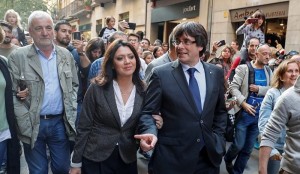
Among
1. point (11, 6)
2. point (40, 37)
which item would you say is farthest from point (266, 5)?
point (11, 6)

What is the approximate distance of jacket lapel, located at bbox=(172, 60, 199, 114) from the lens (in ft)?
8.43

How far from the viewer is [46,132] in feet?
11.5

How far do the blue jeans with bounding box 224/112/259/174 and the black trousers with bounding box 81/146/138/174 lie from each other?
2329 mm

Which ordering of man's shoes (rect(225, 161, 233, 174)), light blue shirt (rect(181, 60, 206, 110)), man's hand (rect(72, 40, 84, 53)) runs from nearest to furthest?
light blue shirt (rect(181, 60, 206, 110)) < man's hand (rect(72, 40, 84, 53)) < man's shoes (rect(225, 161, 233, 174))

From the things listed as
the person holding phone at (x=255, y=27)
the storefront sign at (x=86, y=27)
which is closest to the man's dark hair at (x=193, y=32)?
the person holding phone at (x=255, y=27)

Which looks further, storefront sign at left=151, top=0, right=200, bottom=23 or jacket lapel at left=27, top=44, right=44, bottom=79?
storefront sign at left=151, top=0, right=200, bottom=23

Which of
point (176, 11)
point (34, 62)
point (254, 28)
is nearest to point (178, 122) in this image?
point (34, 62)

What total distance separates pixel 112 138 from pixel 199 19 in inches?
527

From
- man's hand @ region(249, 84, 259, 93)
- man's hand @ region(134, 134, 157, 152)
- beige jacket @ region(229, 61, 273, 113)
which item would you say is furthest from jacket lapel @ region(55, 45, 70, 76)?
man's hand @ region(249, 84, 259, 93)

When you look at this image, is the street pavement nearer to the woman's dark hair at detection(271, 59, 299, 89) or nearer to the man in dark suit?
the woman's dark hair at detection(271, 59, 299, 89)

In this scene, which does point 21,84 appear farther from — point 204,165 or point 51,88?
point 204,165

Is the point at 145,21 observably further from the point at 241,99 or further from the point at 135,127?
the point at 135,127

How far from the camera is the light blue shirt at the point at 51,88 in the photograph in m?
3.48

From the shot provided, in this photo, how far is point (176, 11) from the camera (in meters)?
18.1
